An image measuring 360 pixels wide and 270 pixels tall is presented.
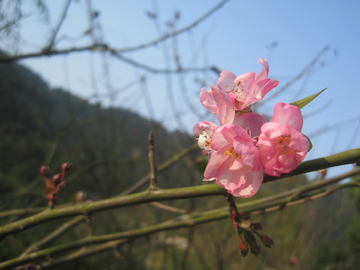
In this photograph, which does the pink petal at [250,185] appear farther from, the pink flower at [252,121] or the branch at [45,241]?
the branch at [45,241]

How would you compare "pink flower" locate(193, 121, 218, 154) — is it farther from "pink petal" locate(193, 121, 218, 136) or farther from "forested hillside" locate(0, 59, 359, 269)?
"forested hillside" locate(0, 59, 359, 269)

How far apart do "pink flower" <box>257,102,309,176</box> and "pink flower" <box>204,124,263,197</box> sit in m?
0.03

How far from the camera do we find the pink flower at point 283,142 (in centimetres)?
54

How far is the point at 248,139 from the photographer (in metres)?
0.58

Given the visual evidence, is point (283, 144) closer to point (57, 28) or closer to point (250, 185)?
point (250, 185)

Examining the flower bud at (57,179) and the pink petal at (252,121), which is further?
the flower bud at (57,179)

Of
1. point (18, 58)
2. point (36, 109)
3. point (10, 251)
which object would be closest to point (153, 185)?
point (10, 251)

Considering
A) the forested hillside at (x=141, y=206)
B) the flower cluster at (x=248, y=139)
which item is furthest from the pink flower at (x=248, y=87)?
the forested hillside at (x=141, y=206)

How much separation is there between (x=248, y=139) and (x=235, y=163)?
7 centimetres

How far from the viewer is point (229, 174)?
0.63 meters

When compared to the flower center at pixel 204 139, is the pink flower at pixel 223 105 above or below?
above

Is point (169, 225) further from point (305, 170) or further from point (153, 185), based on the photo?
point (305, 170)

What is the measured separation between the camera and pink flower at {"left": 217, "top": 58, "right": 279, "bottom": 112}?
670mm

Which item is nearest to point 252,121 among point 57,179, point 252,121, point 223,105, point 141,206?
point 252,121
